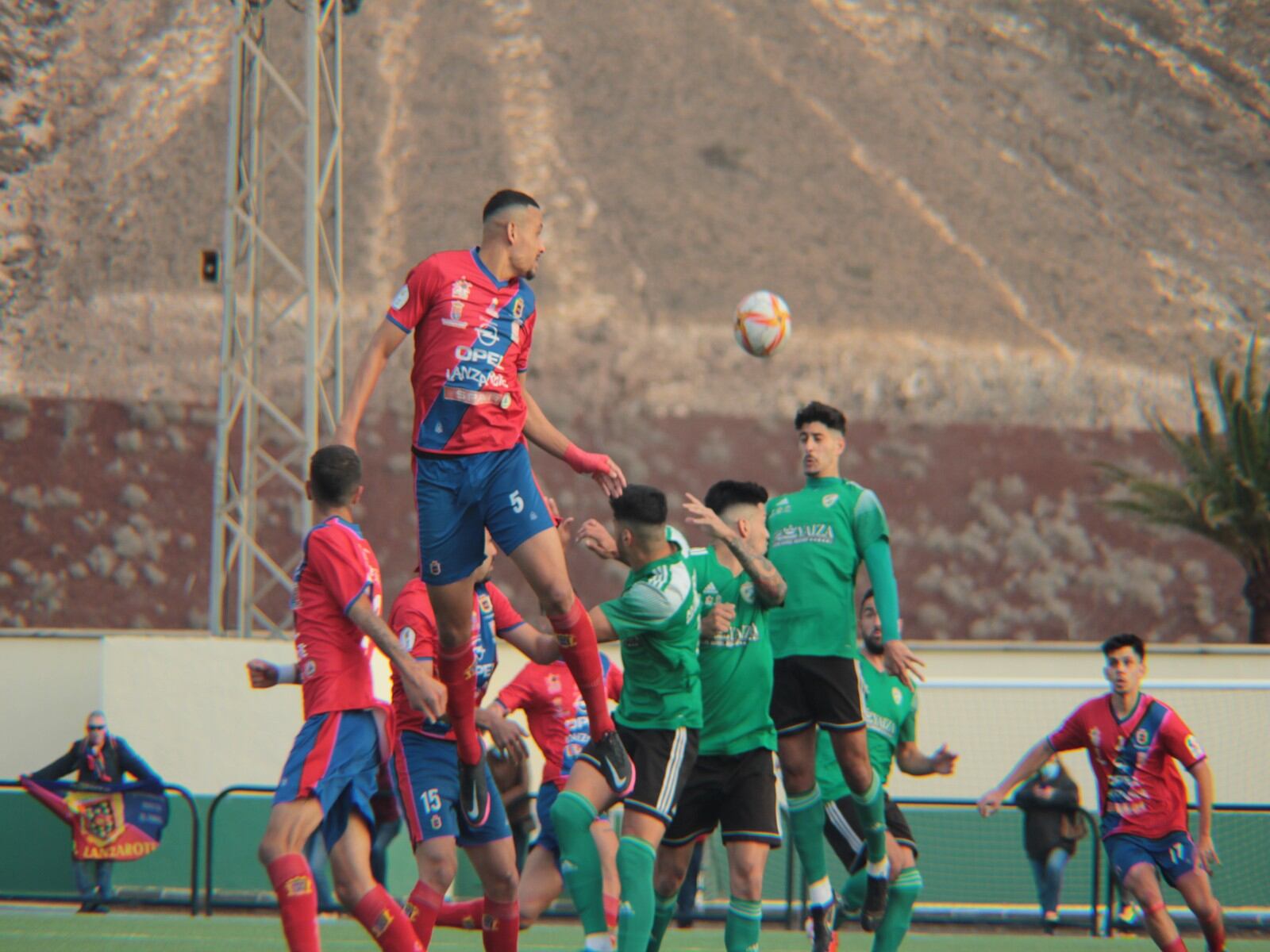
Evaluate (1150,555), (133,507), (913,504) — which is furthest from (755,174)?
(133,507)

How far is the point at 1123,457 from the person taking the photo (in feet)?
147

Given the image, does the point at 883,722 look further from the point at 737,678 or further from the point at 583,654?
the point at 583,654

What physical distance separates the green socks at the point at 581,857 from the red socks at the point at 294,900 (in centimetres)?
133

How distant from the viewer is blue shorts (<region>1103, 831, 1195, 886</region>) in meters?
8.77

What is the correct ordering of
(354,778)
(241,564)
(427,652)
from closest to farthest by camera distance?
(354,778) < (427,652) < (241,564)

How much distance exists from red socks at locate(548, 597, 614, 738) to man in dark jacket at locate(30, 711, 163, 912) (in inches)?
290

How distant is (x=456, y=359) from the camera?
6.36 m

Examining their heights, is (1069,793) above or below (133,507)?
below

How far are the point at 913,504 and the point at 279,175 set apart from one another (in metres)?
23.7

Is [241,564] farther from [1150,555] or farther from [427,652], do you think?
[1150,555]

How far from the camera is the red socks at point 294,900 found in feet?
19.8

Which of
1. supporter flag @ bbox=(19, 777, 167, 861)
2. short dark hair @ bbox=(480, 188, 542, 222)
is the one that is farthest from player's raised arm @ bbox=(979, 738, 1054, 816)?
supporter flag @ bbox=(19, 777, 167, 861)

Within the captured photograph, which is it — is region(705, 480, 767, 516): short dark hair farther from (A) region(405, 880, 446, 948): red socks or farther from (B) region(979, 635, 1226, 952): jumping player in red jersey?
(A) region(405, 880, 446, 948): red socks

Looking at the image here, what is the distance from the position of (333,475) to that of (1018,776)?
→ 4.72 m
